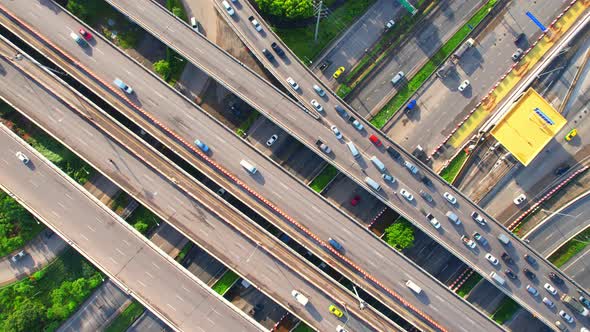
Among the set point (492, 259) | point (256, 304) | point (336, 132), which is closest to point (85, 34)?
point (336, 132)

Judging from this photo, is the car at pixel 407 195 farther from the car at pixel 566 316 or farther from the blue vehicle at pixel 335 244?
the car at pixel 566 316

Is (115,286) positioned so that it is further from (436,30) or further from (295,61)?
(436,30)

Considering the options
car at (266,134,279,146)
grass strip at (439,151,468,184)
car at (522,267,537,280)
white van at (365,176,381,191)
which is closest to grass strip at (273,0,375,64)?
car at (266,134,279,146)

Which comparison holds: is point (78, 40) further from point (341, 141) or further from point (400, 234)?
point (400, 234)

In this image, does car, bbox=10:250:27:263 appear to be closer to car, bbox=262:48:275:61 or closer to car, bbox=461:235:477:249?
car, bbox=262:48:275:61

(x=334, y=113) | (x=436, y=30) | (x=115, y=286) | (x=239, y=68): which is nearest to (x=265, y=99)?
(x=239, y=68)

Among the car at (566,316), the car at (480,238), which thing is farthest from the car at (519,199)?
the car at (566,316)
